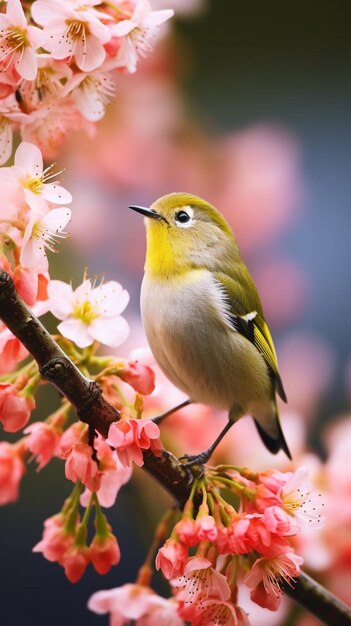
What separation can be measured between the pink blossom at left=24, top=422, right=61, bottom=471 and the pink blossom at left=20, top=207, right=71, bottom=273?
0.81 ft

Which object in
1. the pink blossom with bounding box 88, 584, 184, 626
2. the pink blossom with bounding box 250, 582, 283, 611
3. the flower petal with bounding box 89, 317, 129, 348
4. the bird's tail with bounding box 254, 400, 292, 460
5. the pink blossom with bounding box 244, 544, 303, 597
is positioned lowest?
the bird's tail with bounding box 254, 400, 292, 460

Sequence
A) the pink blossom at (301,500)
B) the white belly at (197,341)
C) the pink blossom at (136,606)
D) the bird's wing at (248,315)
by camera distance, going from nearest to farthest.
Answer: the pink blossom at (301,500)
the pink blossom at (136,606)
the white belly at (197,341)
the bird's wing at (248,315)

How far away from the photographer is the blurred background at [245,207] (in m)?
1.74

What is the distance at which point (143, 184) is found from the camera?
243 cm

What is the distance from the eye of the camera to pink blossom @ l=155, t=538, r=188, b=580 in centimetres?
97

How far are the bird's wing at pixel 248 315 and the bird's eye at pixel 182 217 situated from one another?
12 cm

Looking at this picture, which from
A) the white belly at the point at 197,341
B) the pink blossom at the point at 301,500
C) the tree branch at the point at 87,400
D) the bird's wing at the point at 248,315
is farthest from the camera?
the bird's wing at the point at 248,315

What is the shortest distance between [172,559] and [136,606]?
0.28 metres

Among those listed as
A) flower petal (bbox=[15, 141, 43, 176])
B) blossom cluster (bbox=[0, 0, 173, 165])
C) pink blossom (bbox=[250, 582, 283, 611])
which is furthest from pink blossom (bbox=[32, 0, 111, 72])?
pink blossom (bbox=[250, 582, 283, 611])

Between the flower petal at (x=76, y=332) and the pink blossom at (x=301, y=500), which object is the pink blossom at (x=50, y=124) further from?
the pink blossom at (x=301, y=500)

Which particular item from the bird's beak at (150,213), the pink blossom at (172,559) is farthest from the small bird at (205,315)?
the pink blossom at (172,559)

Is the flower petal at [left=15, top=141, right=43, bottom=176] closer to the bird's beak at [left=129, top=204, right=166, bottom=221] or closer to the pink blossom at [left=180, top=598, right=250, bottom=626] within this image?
the bird's beak at [left=129, top=204, right=166, bottom=221]

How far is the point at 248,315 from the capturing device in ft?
4.87

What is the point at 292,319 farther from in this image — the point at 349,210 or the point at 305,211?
the point at 349,210
